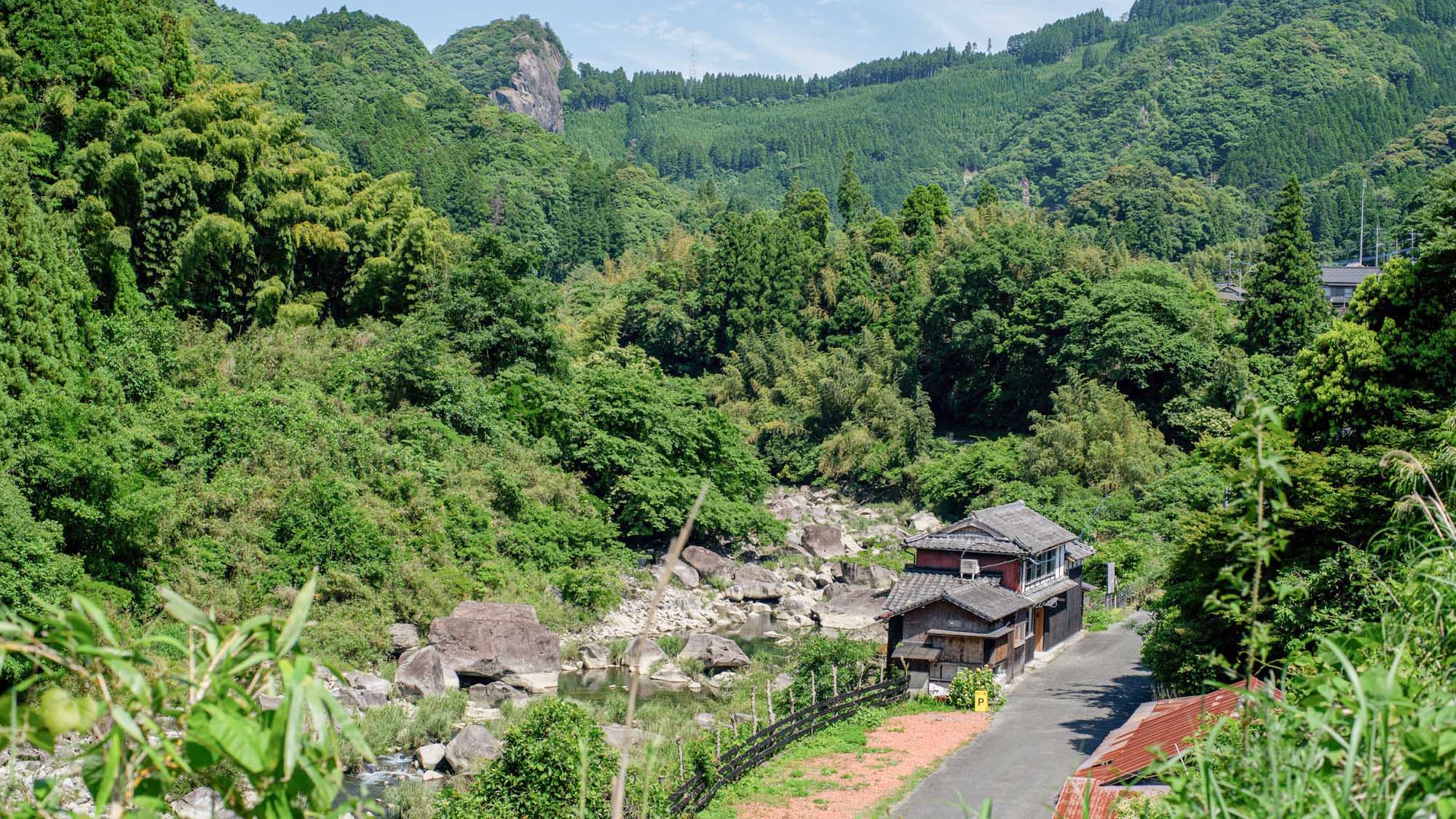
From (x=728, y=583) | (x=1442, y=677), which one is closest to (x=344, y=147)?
(x=728, y=583)

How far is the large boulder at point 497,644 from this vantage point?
18.8 m

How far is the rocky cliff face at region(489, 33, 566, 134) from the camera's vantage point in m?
106

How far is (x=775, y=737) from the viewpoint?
15227 mm

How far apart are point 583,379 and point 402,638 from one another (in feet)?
38.0

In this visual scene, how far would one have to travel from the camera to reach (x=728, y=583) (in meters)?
27.0

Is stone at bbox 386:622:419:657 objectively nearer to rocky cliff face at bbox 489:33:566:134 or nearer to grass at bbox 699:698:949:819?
grass at bbox 699:698:949:819

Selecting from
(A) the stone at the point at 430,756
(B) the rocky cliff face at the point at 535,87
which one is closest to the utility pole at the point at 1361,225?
(A) the stone at the point at 430,756

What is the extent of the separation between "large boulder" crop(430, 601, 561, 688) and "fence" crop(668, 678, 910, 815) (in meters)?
4.99

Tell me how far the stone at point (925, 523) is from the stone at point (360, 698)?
18932 millimetres

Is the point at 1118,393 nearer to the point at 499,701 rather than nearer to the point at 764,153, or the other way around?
the point at 499,701

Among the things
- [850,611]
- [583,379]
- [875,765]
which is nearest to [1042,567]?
[850,611]

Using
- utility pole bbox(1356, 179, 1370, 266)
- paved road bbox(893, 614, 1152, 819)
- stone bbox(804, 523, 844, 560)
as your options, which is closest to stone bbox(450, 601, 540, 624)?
paved road bbox(893, 614, 1152, 819)

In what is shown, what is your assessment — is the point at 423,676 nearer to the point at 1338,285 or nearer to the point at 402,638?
the point at 402,638

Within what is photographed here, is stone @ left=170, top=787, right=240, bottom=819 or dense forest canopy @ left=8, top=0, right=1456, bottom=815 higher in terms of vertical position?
dense forest canopy @ left=8, top=0, right=1456, bottom=815
